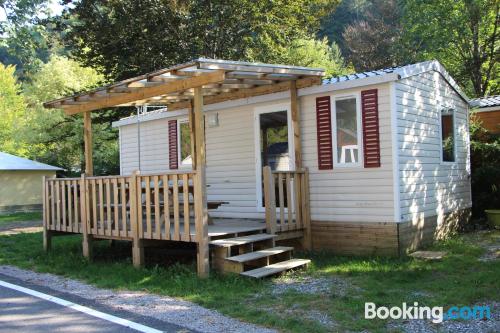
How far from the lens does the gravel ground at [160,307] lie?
4.81 meters

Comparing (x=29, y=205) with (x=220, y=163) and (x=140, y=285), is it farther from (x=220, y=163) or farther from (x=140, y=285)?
(x=140, y=285)

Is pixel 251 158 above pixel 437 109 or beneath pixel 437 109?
beneath

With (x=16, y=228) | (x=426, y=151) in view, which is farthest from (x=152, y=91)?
(x=16, y=228)

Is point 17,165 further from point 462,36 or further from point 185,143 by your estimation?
point 462,36

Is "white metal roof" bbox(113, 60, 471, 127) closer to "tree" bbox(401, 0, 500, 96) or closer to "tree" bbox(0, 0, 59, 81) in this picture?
"tree" bbox(401, 0, 500, 96)

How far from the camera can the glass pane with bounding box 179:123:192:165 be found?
35.7 feet

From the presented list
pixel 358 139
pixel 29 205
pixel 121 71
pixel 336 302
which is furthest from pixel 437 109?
pixel 29 205

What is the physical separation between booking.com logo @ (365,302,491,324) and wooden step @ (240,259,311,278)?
166 centimetres

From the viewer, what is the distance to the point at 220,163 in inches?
401

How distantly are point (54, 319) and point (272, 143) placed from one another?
527cm

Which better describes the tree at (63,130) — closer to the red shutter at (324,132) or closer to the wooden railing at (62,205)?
the wooden railing at (62,205)

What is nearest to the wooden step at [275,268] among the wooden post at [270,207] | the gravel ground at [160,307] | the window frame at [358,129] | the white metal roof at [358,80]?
the wooden post at [270,207]

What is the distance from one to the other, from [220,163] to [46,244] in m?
3.69

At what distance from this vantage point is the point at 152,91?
26.2ft
